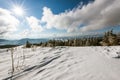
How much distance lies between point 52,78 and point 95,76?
3.46 ft

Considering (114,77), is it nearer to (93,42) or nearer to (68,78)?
(68,78)

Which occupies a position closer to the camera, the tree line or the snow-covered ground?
the snow-covered ground

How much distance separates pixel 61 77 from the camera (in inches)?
112

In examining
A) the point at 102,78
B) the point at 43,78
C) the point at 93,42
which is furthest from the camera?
the point at 93,42

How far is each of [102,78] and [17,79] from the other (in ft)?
6.80

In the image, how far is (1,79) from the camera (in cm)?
295

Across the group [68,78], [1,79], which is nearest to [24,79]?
[1,79]

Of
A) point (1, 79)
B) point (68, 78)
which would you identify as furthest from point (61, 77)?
point (1, 79)

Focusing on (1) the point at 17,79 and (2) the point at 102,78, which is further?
(1) the point at 17,79

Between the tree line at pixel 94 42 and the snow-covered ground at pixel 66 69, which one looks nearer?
the snow-covered ground at pixel 66 69

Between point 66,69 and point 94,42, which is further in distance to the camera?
point 94,42

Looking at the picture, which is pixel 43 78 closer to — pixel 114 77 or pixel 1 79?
pixel 1 79

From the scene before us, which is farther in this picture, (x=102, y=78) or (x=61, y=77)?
(x=61, y=77)

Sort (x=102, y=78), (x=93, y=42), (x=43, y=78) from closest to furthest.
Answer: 1. (x=102, y=78)
2. (x=43, y=78)
3. (x=93, y=42)
